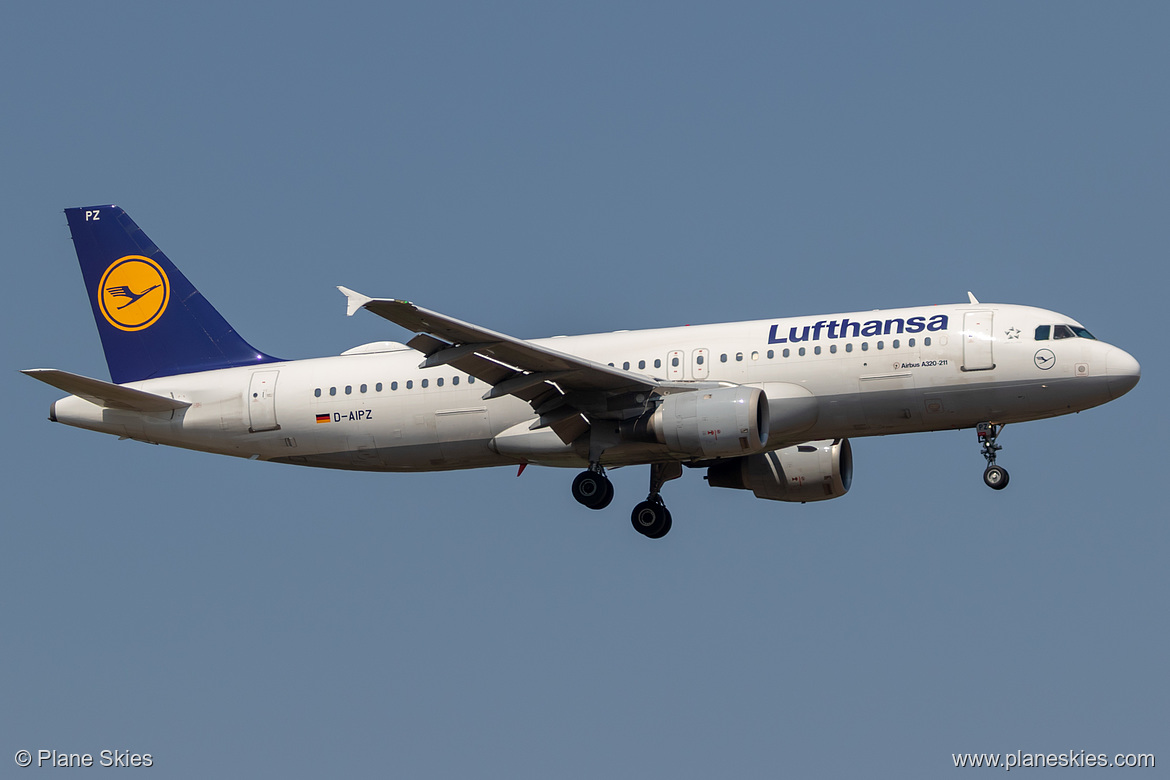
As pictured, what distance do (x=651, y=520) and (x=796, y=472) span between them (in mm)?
3782

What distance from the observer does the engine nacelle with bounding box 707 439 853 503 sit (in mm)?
36219

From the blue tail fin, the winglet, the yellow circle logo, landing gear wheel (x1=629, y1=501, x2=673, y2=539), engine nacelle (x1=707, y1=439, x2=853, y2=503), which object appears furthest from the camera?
the yellow circle logo

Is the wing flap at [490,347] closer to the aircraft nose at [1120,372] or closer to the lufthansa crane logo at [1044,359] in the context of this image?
the lufthansa crane logo at [1044,359]

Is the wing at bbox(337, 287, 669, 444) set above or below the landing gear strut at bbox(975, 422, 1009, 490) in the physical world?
above

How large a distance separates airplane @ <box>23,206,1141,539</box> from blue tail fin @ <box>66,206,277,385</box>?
5 cm

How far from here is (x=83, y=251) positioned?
38625mm

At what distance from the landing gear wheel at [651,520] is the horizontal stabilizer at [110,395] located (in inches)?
433

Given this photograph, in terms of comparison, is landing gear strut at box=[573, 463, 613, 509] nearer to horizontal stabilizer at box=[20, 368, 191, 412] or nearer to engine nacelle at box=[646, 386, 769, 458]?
engine nacelle at box=[646, 386, 769, 458]

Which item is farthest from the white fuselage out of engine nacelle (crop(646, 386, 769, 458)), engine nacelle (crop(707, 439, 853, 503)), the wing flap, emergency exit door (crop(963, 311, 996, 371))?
engine nacelle (crop(707, 439, 853, 503))

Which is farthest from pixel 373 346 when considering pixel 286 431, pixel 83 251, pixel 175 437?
pixel 83 251

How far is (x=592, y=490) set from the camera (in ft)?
109

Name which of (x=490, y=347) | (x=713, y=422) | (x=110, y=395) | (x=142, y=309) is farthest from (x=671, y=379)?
(x=142, y=309)

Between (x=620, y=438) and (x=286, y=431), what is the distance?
814 cm

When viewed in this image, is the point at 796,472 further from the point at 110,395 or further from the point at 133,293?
the point at 133,293
